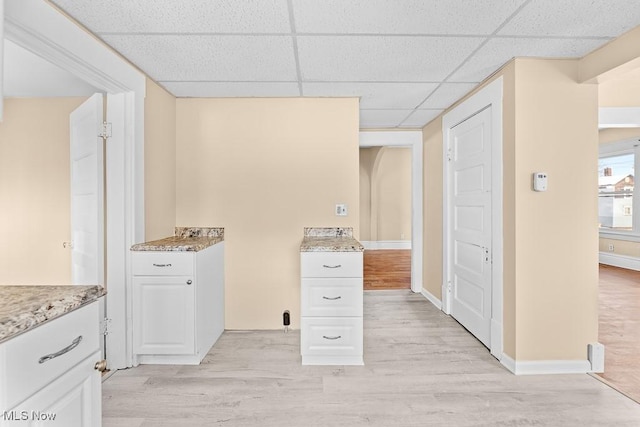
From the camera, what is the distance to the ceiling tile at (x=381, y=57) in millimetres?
1997

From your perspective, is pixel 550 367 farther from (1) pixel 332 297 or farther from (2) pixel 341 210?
(2) pixel 341 210

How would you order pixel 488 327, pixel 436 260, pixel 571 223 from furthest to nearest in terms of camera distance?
pixel 436 260 → pixel 488 327 → pixel 571 223

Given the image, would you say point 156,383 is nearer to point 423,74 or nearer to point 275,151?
point 275,151

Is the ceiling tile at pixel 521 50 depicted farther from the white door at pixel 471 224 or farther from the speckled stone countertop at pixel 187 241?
the speckled stone countertop at pixel 187 241

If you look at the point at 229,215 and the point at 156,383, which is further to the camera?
the point at 229,215

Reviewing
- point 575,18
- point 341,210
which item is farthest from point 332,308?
point 575,18

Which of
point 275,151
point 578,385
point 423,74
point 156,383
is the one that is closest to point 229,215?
point 275,151

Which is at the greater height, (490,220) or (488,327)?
(490,220)

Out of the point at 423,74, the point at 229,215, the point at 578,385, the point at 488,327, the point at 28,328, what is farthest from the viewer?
the point at 229,215

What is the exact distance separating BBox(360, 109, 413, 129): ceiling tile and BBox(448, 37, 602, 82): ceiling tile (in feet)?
3.70

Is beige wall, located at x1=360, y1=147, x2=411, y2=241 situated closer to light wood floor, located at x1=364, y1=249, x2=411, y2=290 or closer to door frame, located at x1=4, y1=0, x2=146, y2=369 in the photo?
light wood floor, located at x1=364, y1=249, x2=411, y2=290

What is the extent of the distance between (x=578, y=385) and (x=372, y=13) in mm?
2575

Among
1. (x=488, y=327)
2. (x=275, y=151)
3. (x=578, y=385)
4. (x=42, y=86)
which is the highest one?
(x=42, y=86)

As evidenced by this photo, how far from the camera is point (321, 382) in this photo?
84.7 inches
